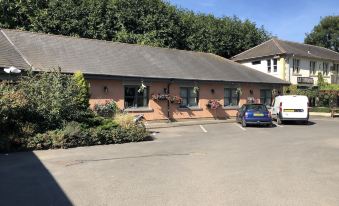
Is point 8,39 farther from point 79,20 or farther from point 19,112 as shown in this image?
point 79,20

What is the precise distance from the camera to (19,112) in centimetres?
1527

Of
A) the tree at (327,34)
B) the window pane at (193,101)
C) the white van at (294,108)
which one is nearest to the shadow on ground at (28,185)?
the window pane at (193,101)

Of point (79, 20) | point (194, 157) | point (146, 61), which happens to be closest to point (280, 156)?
point (194, 157)

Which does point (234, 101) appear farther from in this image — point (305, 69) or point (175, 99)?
point (305, 69)

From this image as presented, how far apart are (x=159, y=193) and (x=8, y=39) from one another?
18.9 m

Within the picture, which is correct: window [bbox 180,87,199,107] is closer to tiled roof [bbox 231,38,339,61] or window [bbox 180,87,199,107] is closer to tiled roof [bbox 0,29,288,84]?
tiled roof [bbox 0,29,288,84]

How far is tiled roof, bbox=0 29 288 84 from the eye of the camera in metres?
22.6

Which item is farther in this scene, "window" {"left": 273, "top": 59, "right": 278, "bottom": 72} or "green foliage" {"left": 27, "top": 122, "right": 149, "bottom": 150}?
"window" {"left": 273, "top": 59, "right": 278, "bottom": 72}

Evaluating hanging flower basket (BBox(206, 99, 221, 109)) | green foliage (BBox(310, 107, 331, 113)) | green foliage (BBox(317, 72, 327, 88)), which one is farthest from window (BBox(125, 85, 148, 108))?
green foliage (BBox(317, 72, 327, 88))

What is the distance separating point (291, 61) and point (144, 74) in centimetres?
2257

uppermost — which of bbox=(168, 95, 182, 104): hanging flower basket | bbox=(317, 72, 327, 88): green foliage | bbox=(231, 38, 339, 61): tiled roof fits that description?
bbox=(231, 38, 339, 61): tiled roof

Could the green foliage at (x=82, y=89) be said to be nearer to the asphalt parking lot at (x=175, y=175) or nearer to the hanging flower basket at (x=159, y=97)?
the asphalt parking lot at (x=175, y=175)

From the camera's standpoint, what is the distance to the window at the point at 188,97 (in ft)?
90.7

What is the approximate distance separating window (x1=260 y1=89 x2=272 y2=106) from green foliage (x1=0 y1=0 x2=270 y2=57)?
1162 cm
